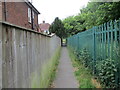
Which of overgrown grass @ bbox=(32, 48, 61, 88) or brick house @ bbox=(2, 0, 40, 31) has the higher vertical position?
brick house @ bbox=(2, 0, 40, 31)

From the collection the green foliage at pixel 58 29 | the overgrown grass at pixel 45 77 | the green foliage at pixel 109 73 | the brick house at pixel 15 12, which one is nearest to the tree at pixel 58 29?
the green foliage at pixel 58 29

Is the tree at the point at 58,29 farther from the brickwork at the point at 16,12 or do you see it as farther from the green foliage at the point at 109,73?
the green foliage at the point at 109,73

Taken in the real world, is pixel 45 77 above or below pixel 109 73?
below

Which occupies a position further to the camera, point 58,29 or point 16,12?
point 58,29

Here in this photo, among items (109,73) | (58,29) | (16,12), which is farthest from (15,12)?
(58,29)

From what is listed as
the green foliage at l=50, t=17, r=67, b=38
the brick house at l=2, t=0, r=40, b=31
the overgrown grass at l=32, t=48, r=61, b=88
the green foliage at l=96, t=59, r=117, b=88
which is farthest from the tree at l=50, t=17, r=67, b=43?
the green foliage at l=96, t=59, r=117, b=88

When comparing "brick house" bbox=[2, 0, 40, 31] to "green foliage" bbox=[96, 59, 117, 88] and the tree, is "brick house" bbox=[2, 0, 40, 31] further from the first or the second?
the tree

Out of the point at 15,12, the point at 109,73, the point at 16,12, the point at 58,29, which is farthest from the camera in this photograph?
the point at 58,29

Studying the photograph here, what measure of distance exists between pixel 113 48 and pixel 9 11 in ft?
32.9

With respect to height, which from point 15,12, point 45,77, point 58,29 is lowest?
point 45,77

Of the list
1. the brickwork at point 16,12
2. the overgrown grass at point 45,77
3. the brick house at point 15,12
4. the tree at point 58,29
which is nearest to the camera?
the overgrown grass at point 45,77

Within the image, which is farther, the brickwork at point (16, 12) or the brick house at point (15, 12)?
the brickwork at point (16, 12)

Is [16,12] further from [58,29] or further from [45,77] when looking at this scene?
[58,29]

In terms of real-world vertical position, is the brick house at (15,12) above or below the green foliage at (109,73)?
above
